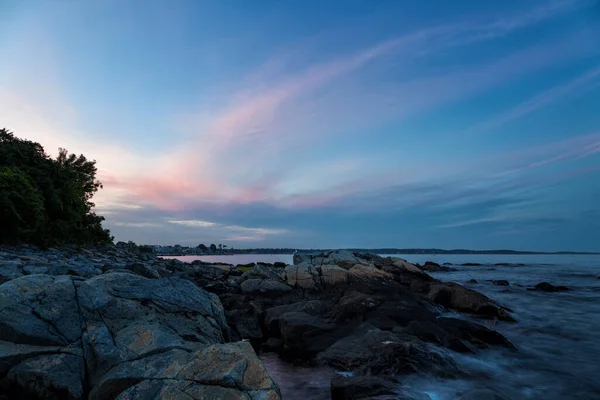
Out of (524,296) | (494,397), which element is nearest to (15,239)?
(494,397)

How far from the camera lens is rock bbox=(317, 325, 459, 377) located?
989 cm

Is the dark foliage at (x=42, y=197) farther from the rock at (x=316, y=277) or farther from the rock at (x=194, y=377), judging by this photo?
the rock at (x=194, y=377)

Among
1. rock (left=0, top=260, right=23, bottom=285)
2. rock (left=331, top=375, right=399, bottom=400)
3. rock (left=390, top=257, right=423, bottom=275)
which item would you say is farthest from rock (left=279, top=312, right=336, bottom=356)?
rock (left=390, top=257, right=423, bottom=275)

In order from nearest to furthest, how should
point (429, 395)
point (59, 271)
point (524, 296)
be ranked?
point (429, 395) → point (59, 271) → point (524, 296)

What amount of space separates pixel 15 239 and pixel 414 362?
26349 millimetres

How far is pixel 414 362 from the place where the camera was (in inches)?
394

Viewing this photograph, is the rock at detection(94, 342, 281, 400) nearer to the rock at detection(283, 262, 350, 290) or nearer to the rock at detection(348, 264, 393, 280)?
the rock at detection(283, 262, 350, 290)

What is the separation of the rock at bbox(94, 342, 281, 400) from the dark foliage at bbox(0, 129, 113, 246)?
23537 mm

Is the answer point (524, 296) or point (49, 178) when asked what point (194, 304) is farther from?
point (49, 178)

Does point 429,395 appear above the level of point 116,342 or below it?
below

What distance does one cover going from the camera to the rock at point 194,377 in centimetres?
491

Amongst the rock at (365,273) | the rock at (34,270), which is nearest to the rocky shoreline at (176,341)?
the rock at (34,270)

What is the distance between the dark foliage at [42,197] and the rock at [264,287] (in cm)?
1593

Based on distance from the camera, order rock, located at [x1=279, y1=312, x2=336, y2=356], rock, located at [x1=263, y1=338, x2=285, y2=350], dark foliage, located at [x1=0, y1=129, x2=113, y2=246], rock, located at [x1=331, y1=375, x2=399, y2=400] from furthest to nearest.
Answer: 1. dark foliage, located at [x1=0, y1=129, x2=113, y2=246]
2. rock, located at [x1=263, y1=338, x2=285, y2=350]
3. rock, located at [x1=279, y1=312, x2=336, y2=356]
4. rock, located at [x1=331, y1=375, x2=399, y2=400]
